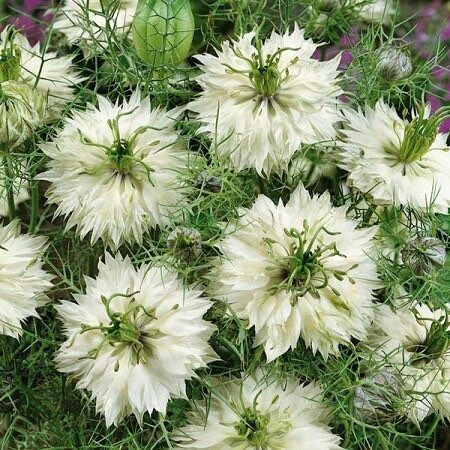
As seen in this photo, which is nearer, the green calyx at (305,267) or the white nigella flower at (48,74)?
the green calyx at (305,267)

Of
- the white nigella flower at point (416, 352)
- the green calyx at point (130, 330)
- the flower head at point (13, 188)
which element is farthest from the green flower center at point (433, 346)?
the flower head at point (13, 188)

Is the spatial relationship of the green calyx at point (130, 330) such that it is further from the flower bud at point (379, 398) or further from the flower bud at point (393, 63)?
the flower bud at point (393, 63)

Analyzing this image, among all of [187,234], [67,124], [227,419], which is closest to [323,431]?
[227,419]

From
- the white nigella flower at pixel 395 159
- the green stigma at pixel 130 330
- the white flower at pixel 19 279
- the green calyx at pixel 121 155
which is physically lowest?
the white flower at pixel 19 279

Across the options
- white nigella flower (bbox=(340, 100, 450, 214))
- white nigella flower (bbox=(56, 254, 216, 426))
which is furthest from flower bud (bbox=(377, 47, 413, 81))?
white nigella flower (bbox=(56, 254, 216, 426))

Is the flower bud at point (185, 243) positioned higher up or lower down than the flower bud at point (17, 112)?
lower down

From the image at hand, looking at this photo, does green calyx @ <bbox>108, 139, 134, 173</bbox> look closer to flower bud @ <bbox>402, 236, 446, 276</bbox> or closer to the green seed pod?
the green seed pod

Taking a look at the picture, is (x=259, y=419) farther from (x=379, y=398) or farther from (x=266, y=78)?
(x=266, y=78)

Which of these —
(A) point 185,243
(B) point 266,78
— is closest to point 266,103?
(B) point 266,78
